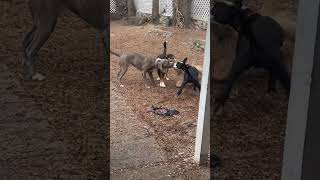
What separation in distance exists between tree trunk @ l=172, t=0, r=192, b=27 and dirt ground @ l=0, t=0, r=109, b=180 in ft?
7.21

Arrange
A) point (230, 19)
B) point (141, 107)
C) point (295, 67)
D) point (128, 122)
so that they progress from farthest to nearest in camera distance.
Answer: point (141, 107) < point (128, 122) < point (230, 19) < point (295, 67)

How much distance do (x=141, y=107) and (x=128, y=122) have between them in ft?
0.95

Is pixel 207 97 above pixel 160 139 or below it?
above

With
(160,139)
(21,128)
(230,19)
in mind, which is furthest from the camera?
(160,139)

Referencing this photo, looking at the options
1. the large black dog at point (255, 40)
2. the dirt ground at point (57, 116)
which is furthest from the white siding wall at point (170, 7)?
the large black dog at point (255, 40)

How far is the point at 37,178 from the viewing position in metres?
1.51

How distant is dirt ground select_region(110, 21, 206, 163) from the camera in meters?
1.99

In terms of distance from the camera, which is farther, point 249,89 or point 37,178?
point 37,178

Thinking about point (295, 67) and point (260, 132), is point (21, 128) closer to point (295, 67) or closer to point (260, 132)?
point (260, 132)

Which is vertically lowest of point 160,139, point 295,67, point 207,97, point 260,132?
point 160,139

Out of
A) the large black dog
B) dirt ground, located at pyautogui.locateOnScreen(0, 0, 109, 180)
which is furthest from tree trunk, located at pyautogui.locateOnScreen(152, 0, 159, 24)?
the large black dog

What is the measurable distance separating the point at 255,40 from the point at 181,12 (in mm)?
3317

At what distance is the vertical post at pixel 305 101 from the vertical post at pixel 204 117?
1.09m

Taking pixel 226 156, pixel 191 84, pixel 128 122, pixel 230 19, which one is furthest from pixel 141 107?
pixel 230 19
